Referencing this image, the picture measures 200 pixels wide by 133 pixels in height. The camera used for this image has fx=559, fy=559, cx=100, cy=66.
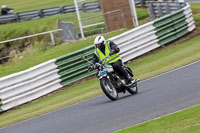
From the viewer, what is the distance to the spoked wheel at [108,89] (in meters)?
13.1

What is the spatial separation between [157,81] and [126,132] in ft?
20.6

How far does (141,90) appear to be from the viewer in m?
14.6

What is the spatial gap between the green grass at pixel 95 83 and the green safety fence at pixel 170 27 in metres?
0.73

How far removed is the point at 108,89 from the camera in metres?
13.4

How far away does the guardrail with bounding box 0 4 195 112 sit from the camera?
17.4 metres

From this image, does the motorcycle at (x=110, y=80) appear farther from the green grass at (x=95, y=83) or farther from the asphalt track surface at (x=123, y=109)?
the green grass at (x=95, y=83)

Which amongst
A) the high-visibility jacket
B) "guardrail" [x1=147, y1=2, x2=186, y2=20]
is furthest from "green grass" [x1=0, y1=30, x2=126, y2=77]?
the high-visibility jacket

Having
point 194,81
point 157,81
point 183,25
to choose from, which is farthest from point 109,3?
point 194,81

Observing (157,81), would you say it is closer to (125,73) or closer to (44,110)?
(125,73)

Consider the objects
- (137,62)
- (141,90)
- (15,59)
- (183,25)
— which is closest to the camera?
(141,90)

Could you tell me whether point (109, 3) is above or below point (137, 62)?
above

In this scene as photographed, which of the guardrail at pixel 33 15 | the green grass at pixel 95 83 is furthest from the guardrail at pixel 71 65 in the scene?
the guardrail at pixel 33 15

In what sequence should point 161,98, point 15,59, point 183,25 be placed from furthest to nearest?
1. point 15,59
2. point 183,25
3. point 161,98

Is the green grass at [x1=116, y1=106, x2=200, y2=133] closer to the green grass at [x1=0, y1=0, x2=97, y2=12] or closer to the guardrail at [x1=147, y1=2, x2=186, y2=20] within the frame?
the guardrail at [x1=147, y1=2, x2=186, y2=20]
